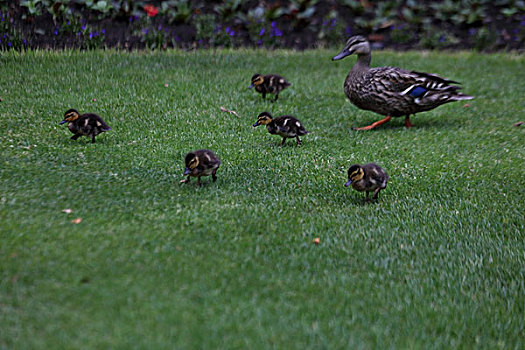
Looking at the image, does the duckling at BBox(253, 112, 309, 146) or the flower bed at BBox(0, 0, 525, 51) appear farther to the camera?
the flower bed at BBox(0, 0, 525, 51)

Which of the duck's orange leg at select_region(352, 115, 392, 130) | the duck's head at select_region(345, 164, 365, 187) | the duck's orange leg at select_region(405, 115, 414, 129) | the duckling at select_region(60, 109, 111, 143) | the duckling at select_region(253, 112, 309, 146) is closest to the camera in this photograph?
the duck's head at select_region(345, 164, 365, 187)

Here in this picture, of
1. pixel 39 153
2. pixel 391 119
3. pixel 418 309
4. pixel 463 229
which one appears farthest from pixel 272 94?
pixel 418 309

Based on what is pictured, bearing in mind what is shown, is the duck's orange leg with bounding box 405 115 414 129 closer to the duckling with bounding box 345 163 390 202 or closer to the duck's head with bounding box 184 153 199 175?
the duckling with bounding box 345 163 390 202

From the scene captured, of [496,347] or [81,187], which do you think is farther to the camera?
[81,187]

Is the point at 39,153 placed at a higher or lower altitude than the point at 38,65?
lower

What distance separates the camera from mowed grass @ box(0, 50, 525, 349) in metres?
3.16

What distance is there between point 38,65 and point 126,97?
75.0 inches

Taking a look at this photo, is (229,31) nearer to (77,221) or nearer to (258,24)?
(258,24)

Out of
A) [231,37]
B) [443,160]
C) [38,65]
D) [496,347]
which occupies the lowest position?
[496,347]

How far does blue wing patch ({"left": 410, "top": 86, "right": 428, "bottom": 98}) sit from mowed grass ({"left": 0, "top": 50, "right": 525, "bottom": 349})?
2.02 feet

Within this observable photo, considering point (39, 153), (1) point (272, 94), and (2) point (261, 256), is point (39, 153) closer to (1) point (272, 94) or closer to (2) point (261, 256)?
(2) point (261, 256)

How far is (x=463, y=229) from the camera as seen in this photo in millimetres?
4750

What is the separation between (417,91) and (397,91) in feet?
1.05

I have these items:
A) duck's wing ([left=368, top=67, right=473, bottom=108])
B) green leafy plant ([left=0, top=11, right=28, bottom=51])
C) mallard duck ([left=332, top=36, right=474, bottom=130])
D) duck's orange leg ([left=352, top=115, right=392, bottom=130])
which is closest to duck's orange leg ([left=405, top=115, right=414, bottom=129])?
mallard duck ([left=332, top=36, right=474, bottom=130])
